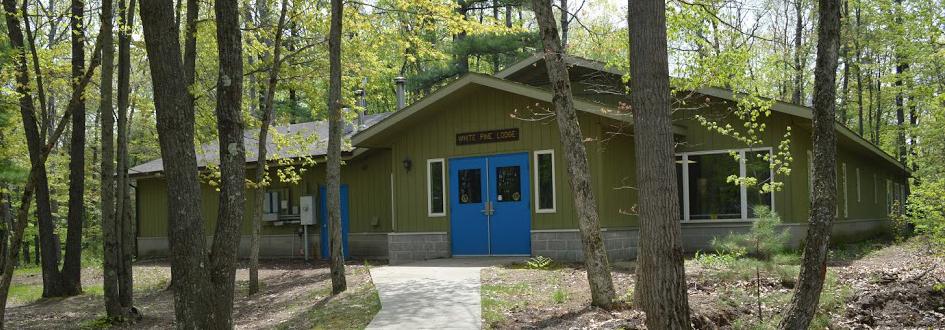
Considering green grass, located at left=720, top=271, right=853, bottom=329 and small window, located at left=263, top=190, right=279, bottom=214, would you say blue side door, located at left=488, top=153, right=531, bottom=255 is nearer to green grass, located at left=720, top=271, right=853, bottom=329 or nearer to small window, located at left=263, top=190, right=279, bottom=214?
green grass, located at left=720, top=271, right=853, bottom=329

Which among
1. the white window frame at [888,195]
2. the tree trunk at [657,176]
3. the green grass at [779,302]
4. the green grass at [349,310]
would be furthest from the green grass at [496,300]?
the white window frame at [888,195]

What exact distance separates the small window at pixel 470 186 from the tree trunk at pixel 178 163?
846 cm

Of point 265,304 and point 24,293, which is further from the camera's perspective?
point 24,293

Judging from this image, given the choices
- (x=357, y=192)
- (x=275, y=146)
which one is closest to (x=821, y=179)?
(x=357, y=192)

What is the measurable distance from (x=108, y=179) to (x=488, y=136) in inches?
280

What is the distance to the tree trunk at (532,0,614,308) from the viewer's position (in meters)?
9.14

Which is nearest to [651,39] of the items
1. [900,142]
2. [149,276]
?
[149,276]

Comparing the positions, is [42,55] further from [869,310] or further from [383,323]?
[869,310]

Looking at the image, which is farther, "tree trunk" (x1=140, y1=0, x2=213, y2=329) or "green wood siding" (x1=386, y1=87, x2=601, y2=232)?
"green wood siding" (x1=386, y1=87, x2=601, y2=232)

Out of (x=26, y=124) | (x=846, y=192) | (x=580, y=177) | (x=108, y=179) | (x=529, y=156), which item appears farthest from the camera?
(x=846, y=192)

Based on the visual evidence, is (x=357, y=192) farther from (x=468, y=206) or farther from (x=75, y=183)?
(x=75, y=183)

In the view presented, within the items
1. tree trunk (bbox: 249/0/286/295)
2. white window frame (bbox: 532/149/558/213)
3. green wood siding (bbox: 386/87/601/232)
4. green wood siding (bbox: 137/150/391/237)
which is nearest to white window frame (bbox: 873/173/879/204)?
green wood siding (bbox: 386/87/601/232)

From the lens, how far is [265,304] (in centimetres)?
1312

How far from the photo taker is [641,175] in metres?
6.37
